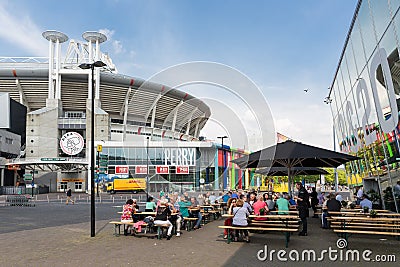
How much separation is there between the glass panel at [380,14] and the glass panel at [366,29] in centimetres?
62

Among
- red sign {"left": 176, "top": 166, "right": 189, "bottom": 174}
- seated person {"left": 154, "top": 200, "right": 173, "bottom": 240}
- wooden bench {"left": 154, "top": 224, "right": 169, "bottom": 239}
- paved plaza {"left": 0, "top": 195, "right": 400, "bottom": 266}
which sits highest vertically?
red sign {"left": 176, "top": 166, "right": 189, "bottom": 174}

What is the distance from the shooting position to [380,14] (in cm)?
1229

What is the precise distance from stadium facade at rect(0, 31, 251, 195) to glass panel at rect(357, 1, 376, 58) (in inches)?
1711

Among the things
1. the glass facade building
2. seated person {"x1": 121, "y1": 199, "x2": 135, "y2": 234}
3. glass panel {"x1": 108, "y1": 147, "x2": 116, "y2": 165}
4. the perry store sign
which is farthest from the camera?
glass panel {"x1": 108, "y1": 147, "x2": 116, "y2": 165}

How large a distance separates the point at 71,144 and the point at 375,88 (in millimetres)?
54715

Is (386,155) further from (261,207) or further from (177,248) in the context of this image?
(177,248)

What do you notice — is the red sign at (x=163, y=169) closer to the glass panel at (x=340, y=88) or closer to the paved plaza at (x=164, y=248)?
the glass panel at (x=340, y=88)

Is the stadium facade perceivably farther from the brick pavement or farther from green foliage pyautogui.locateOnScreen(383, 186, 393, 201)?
the brick pavement

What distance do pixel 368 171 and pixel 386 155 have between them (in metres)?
5.56

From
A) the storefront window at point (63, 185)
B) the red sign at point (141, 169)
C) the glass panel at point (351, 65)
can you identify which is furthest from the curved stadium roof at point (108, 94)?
the glass panel at point (351, 65)

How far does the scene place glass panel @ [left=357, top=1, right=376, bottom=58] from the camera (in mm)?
13833

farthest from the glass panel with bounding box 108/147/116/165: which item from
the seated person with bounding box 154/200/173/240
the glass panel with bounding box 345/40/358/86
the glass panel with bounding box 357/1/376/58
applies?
the seated person with bounding box 154/200/173/240

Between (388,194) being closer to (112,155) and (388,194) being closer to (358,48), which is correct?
(358,48)

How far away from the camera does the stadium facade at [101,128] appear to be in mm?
58969
